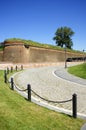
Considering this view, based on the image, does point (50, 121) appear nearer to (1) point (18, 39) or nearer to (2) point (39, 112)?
(2) point (39, 112)

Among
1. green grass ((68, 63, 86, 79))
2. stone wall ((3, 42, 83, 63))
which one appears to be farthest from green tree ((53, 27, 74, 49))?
green grass ((68, 63, 86, 79))

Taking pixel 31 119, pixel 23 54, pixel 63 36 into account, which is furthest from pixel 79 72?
pixel 63 36

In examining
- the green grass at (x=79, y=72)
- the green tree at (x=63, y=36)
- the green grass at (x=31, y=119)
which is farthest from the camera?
the green tree at (x=63, y=36)

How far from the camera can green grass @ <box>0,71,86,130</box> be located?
27.2ft

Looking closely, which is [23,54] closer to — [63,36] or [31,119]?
[31,119]

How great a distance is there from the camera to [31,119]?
9047 millimetres

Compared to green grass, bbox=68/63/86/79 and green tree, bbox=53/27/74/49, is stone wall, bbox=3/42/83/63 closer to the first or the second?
green grass, bbox=68/63/86/79

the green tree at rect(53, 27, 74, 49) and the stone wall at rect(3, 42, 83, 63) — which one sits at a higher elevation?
the green tree at rect(53, 27, 74, 49)

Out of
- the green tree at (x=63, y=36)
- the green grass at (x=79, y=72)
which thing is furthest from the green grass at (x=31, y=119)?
the green tree at (x=63, y=36)

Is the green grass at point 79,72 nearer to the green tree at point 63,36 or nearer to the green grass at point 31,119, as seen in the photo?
the green grass at point 31,119

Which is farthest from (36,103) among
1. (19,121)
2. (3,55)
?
(3,55)

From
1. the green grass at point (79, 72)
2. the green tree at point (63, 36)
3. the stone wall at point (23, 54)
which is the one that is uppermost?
the green tree at point (63, 36)

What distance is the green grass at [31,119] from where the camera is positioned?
327 inches

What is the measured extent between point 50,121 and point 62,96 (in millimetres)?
5582
